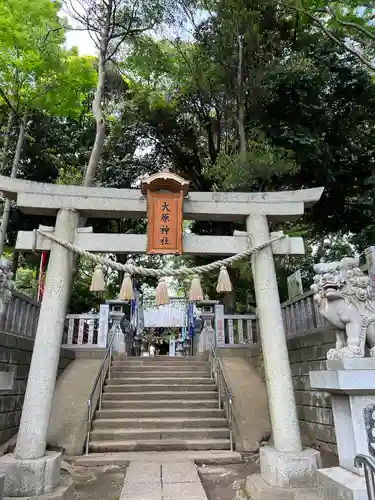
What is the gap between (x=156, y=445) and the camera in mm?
6582

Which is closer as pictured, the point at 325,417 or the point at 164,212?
the point at 164,212

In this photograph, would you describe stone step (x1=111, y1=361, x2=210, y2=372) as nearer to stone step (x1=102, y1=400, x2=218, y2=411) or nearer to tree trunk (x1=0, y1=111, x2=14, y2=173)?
stone step (x1=102, y1=400, x2=218, y2=411)

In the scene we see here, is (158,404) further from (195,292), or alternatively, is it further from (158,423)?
(195,292)

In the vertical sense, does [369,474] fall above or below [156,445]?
above

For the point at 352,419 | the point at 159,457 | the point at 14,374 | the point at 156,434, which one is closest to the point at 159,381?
the point at 156,434

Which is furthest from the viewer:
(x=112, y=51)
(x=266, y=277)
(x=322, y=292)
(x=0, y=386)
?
(x=112, y=51)

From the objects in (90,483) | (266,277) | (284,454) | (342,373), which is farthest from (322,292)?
(90,483)

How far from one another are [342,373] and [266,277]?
2.48 meters

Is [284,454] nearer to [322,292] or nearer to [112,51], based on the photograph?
[322,292]

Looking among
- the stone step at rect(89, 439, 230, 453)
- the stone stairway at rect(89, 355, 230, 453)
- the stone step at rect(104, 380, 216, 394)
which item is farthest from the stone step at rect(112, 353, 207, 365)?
the stone step at rect(89, 439, 230, 453)

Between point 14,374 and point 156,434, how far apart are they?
9.47 ft

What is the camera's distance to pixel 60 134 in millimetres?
15133

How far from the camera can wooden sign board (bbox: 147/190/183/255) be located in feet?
17.9

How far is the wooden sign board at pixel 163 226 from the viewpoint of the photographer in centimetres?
546
